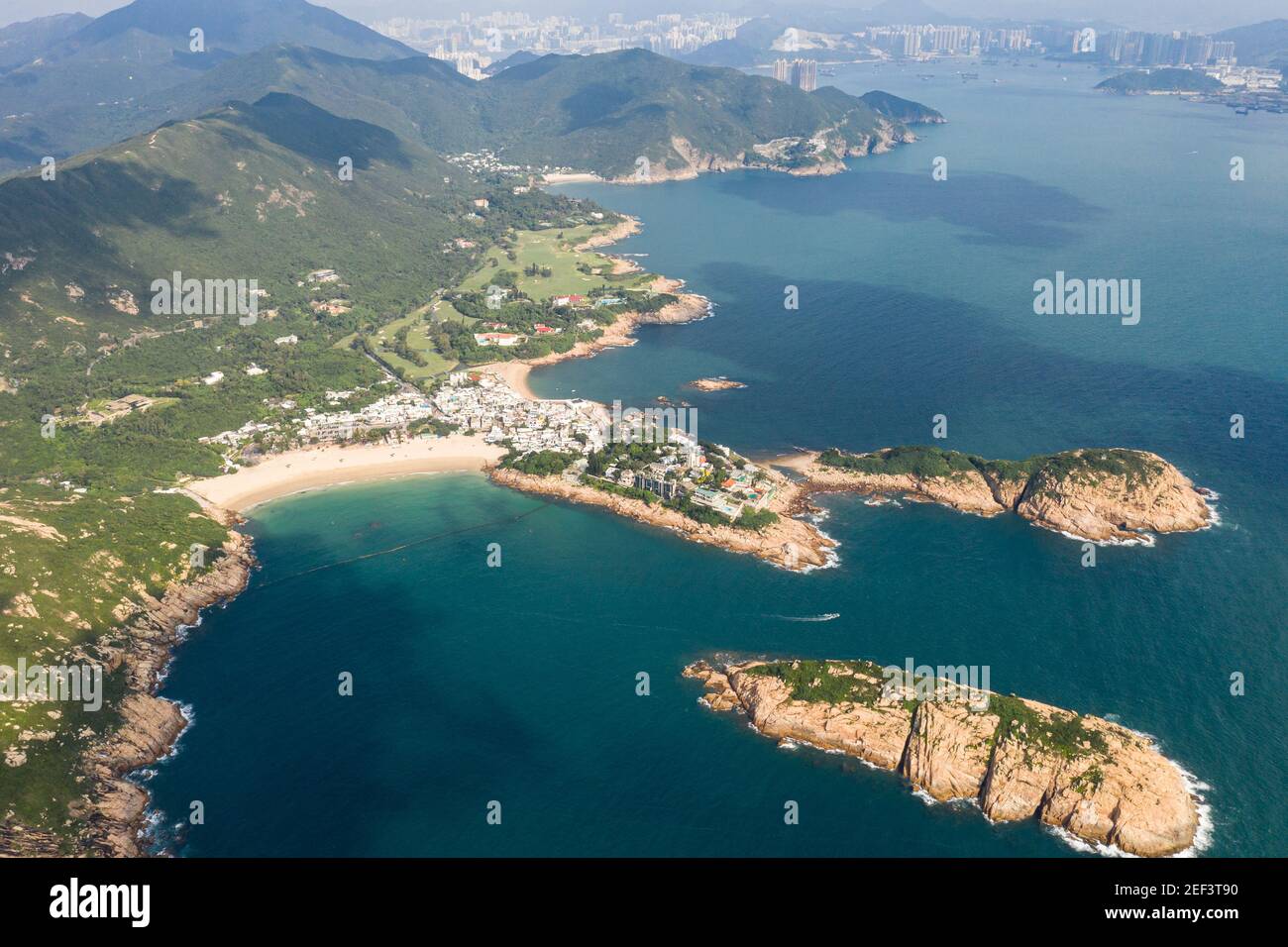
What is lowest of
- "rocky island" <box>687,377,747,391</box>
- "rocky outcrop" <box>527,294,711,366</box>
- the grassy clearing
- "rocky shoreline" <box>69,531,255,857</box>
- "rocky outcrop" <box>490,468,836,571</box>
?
"rocky shoreline" <box>69,531,255,857</box>

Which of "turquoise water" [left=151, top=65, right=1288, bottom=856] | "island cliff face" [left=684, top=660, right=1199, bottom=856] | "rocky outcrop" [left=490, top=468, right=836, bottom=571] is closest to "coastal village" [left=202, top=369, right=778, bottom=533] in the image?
"rocky outcrop" [left=490, top=468, right=836, bottom=571]

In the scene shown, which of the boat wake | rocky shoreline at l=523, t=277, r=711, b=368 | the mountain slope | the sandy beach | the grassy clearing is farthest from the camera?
the grassy clearing

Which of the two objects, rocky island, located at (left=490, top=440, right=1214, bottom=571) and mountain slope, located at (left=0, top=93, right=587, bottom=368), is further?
mountain slope, located at (left=0, top=93, right=587, bottom=368)

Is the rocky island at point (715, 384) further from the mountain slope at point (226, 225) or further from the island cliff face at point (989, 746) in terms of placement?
the mountain slope at point (226, 225)

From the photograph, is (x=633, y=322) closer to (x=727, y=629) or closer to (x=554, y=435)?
(x=554, y=435)

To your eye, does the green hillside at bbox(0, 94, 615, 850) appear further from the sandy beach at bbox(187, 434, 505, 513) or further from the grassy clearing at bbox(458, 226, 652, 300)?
the grassy clearing at bbox(458, 226, 652, 300)

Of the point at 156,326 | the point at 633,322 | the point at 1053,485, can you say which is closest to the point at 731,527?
the point at 1053,485

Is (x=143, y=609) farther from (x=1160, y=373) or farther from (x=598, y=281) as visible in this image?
(x=1160, y=373)
